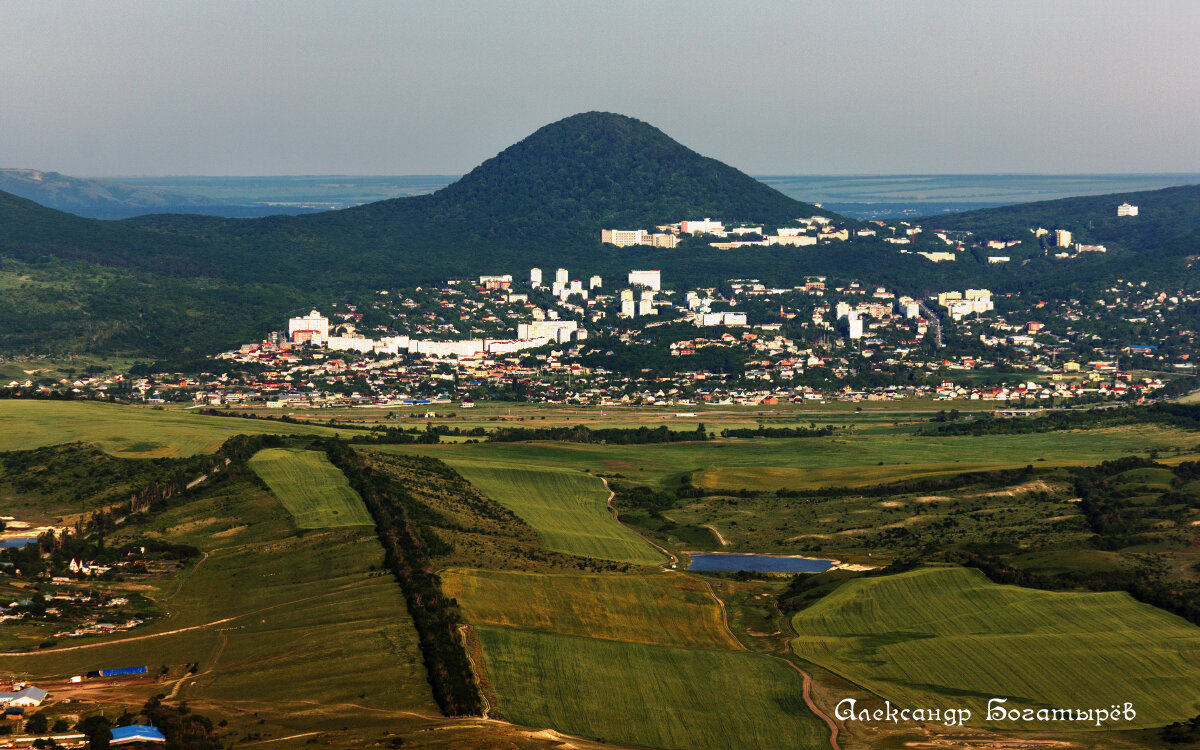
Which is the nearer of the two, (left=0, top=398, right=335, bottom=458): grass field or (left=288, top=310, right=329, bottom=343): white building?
(left=0, top=398, right=335, bottom=458): grass field

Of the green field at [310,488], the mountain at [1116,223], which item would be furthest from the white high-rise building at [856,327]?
the green field at [310,488]

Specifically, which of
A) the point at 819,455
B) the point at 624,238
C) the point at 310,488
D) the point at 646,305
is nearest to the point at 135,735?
the point at 310,488

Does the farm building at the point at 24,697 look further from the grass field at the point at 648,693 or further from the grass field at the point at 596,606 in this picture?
the grass field at the point at 596,606

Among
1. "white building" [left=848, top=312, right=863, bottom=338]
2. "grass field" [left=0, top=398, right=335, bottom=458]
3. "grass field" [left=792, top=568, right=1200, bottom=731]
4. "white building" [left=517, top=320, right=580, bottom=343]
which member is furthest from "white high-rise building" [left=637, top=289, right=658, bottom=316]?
"grass field" [left=792, top=568, right=1200, bottom=731]

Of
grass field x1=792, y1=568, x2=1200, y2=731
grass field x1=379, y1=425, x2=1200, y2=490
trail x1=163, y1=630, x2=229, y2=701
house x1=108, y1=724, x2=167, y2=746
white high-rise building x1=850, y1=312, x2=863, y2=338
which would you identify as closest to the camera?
house x1=108, y1=724, x2=167, y2=746

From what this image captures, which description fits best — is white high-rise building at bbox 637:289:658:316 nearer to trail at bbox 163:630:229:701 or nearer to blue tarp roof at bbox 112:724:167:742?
trail at bbox 163:630:229:701

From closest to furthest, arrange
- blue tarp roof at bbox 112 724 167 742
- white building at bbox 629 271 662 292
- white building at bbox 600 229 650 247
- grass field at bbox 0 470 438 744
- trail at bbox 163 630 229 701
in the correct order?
blue tarp roof at bbox 112 724 167 742, grass field at bbox 0 470 438 744, trail at bbox 163 630 229 701, white building at bbox 629 271 662 292, white building at bbox 600 229 650 247
